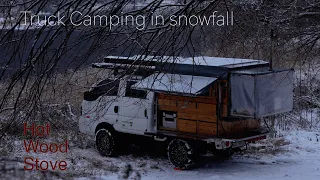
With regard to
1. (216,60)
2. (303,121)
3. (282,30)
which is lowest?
(303,121)

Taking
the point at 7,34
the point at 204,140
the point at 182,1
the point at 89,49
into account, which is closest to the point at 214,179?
the point at 204,140

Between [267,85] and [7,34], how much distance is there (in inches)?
317

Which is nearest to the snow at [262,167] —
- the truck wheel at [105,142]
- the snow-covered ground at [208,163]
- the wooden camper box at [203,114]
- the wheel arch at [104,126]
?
the snow-covered ground at [208,163]

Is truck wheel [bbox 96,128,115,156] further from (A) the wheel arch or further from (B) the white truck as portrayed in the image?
(B) the white truck

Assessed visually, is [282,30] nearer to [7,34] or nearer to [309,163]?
[309,163]

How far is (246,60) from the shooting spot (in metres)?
13.2

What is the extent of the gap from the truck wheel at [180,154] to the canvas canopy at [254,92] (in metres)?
1.22

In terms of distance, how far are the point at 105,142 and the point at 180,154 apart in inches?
82.3

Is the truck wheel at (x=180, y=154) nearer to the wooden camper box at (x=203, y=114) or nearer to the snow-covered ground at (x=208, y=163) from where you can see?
the snow-covered ground at (x=208, y=163)

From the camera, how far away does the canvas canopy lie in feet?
42.1

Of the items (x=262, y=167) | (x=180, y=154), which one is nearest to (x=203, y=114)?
(x=180, y=154)

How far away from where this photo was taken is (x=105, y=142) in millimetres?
14602

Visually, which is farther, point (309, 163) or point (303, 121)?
point (303, 121)

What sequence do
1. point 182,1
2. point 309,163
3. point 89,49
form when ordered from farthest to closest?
1. point 309,163
2. point 182,1
3. point 89,49
